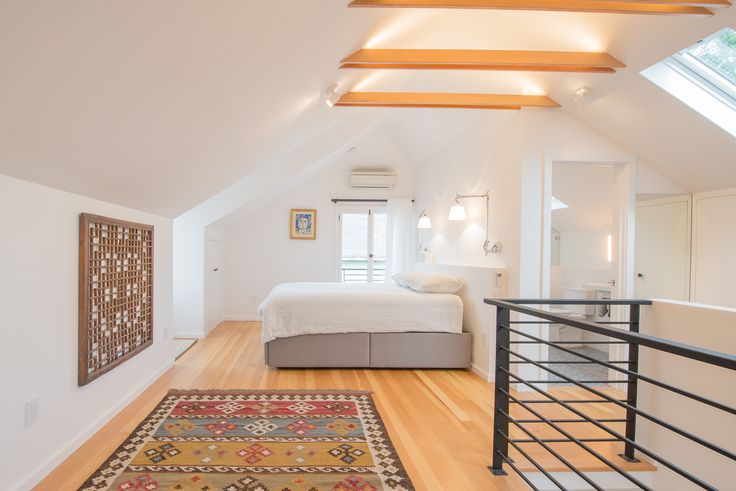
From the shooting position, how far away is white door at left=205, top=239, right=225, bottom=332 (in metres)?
5.28

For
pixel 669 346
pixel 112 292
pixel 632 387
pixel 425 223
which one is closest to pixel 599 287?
pixel 425 223

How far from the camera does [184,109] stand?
6.40 ft

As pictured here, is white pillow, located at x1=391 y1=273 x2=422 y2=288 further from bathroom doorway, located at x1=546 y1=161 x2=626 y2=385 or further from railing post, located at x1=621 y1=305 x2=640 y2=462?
railing post, located at x1=621 y1=305 x2=640 y2=462

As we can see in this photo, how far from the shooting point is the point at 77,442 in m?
2.22

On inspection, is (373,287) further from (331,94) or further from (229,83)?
(229,83)

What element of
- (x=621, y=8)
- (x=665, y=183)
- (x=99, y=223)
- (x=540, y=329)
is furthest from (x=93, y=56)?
(x=665, y=183)

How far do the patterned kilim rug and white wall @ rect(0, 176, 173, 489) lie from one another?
26 centimetres

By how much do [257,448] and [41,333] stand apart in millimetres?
1180

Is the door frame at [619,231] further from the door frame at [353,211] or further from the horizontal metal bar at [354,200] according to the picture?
the door frame at [353,211]

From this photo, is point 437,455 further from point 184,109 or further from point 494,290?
point 184,109

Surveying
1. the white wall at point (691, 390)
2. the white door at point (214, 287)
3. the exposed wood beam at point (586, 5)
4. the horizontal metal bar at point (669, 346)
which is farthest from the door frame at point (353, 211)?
the horizontal metal bar at point (669, 346)

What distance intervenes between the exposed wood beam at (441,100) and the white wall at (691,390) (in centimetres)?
179

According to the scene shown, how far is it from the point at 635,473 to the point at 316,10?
2793mm

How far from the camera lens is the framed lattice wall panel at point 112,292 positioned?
2281mm
